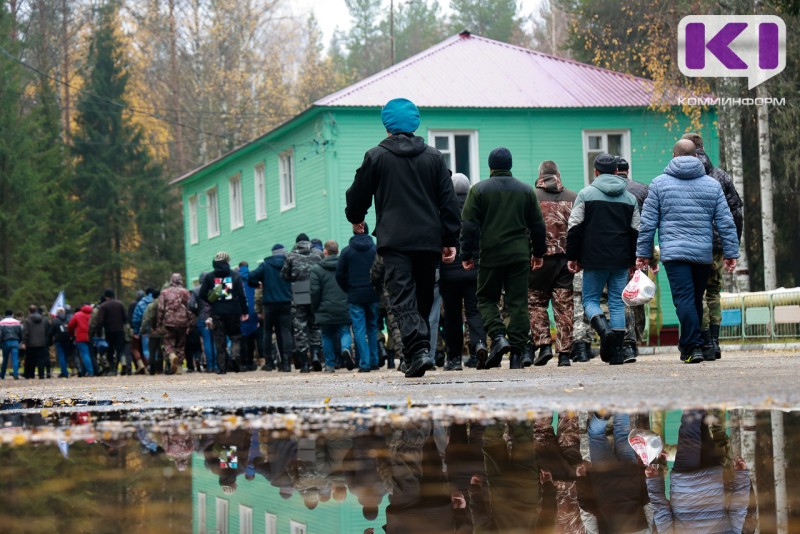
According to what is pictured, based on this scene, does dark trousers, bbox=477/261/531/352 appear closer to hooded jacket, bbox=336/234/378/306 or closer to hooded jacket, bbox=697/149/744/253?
hooded jacket, bbox=697/149/744/253

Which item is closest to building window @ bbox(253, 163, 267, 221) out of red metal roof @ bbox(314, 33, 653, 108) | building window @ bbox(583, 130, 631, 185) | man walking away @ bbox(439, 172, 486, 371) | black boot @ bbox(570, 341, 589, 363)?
red metal roof @ bbox(314, 33, 653, 108)

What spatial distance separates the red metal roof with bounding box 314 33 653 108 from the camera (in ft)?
113

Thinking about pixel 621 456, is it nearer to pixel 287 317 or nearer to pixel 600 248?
pixel 600 248

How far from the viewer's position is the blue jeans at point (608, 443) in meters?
4.22

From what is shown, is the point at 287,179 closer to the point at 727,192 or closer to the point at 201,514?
the point at 727,192

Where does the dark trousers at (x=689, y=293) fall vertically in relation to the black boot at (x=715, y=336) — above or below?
above

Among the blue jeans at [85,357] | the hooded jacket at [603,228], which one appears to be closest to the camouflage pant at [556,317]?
the hooded jacket at [603,228]

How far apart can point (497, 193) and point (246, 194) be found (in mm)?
30667

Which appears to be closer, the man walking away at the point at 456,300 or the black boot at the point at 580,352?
the man walking away at the point at 456,300

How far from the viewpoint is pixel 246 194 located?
42.2 meters

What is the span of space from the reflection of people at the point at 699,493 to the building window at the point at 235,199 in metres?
39.2

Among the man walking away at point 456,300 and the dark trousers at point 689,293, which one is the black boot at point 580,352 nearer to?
the man walking away at point 456,300

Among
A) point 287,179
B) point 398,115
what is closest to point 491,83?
point 287,179

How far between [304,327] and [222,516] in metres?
15.5
